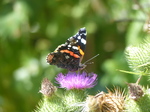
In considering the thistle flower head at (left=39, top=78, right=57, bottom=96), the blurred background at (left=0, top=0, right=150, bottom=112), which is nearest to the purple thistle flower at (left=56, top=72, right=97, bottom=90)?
the thistle flower head at (left=39, top=78, right=57, bottom=96)

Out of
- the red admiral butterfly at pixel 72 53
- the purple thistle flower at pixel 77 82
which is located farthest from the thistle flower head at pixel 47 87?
the red admiral butterfly at pixel 72 53

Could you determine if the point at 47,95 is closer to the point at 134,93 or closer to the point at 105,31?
the point at 134,93

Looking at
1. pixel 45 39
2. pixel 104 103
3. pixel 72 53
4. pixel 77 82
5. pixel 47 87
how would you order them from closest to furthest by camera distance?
1. pixel 104 103
2. pixel 47 87
3. pixel 77 82
4. pixel 72 53
5. pixel 45 39

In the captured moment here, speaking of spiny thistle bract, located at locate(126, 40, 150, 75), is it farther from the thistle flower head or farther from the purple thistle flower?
the thistle flower head

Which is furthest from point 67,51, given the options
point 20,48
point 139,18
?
point 20,48

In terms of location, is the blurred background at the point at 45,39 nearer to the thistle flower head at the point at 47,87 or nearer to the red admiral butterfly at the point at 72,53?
the red admiral butterfly at the point at 72,53

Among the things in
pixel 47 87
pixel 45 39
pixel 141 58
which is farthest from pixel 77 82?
pixel 45 39

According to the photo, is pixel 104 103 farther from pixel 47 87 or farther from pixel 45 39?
pixel 45 39
